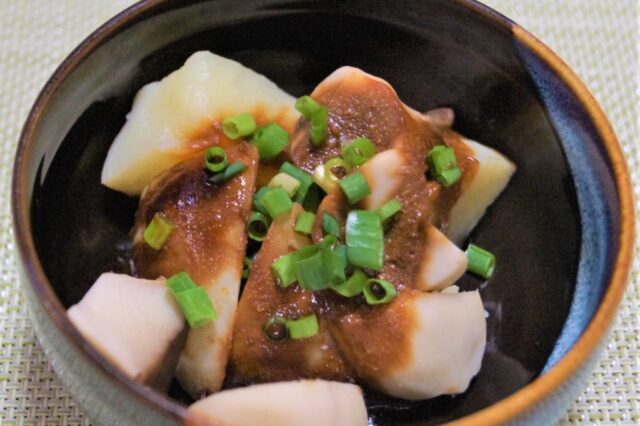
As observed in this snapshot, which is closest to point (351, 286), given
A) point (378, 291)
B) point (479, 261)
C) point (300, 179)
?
point (378, 291)

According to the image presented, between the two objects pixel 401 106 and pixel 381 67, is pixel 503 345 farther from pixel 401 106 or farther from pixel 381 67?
pixel 381 67

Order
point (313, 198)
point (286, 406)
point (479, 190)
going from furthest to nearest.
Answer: point (479, 190)
point (313, 198)
point (286, 406)

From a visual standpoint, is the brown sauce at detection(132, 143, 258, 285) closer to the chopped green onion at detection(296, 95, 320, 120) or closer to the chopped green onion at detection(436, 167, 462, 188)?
the chopped green onion at detection(296, 95, 320, 120)

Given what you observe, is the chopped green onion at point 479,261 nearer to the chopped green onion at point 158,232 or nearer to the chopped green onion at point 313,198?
the chopped green onion at point 313,198

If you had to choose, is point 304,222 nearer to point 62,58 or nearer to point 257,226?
point 257,226

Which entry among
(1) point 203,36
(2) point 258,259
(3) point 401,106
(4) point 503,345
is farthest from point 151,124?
(4) point 503,345

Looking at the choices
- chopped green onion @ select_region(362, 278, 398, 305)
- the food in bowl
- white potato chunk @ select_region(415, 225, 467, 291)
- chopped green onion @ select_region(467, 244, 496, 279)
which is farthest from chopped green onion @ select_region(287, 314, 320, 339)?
chopped green onion @ select_region(467, 244, 496, 279)

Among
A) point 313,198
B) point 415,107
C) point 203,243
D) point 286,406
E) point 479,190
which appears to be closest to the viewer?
point 286,406
